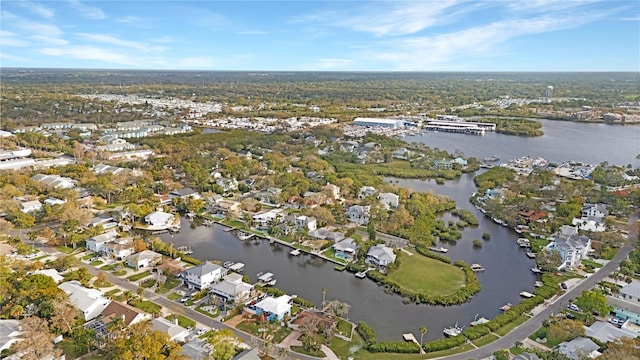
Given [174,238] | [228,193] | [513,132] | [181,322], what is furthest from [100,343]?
[513,132]

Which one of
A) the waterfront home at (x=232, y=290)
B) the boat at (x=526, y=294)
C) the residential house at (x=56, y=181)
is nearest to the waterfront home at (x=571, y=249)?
the boat at (x=526, y=294)

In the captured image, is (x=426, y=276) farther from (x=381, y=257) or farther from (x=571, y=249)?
(x=571, y=249)

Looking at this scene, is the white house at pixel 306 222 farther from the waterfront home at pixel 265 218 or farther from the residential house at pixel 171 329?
the residential house at pixel 171 329

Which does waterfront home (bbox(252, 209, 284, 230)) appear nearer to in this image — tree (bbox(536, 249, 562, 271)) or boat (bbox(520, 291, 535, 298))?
boat (bbox(520, 291, 535, 298))

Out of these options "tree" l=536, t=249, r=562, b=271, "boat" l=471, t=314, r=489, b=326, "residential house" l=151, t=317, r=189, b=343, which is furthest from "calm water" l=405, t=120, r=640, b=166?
"residential house" l=151, t=317, r=189, b=343

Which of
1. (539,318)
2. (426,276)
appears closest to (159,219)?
(426,276)

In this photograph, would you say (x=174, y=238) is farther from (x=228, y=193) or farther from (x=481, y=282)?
(x=481, y=282)
